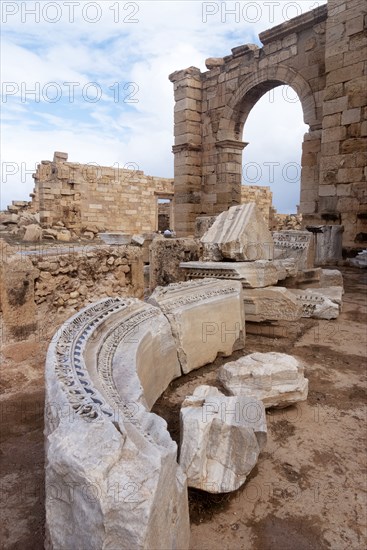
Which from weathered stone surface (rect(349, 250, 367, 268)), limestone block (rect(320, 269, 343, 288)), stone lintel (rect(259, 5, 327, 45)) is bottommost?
limestone block (rect(320, 269, 343, 288))

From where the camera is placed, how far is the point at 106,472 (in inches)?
39.2

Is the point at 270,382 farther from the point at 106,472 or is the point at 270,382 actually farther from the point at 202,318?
the point at 106,472

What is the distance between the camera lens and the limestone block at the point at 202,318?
2.60 m

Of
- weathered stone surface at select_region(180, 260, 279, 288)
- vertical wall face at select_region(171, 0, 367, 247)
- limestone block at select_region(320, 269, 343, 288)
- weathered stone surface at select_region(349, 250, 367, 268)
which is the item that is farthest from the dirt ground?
vertical wall face at select_region(171, 0, 367, 247)

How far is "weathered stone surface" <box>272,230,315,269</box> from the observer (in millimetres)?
5316

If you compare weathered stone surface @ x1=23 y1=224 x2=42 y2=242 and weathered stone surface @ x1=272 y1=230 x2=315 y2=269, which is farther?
weathered stone surface @ x1=23 y1=224 x2=42 y2=242

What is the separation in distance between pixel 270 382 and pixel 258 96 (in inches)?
404

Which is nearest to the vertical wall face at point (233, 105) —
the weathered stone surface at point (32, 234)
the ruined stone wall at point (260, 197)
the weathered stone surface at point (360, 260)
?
the weathered stone surface at point (360, 260)

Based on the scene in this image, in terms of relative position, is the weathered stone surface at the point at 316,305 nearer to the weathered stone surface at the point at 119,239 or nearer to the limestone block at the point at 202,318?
the limestone block at the point at 202,318

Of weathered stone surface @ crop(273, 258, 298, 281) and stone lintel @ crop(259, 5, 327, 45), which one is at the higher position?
stone lintel @ crop(259, 5, 327, 45)

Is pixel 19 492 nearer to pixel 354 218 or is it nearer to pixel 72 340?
pixel 72 340

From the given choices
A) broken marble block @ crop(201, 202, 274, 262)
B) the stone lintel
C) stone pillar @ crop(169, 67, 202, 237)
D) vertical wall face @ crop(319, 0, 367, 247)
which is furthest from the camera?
stone pillar @ crop(169, 67, 202, 237)

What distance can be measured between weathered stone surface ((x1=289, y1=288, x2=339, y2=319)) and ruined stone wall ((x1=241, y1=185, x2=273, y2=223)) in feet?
47.4

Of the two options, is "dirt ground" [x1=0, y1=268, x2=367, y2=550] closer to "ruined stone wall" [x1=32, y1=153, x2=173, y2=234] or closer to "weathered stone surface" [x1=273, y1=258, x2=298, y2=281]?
"weathered stone surface" [x1=273, y1=258, x2=298, y2=281]
